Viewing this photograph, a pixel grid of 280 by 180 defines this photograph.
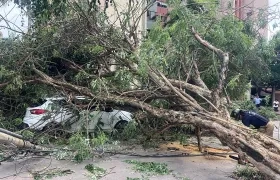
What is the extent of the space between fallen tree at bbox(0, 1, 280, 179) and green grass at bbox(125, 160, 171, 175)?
2.84 ft

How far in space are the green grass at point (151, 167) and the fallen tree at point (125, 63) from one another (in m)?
0.86

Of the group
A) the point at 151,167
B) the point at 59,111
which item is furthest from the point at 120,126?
the point at 151,167

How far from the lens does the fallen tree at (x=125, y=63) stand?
6.92m

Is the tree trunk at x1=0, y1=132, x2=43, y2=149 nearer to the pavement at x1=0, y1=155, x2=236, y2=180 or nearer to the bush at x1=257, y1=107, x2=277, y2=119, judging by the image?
the pavement at x1=0, y1=155, x2=236, y2=180

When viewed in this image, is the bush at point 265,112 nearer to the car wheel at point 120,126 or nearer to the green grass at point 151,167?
the car wheel at point 120,126

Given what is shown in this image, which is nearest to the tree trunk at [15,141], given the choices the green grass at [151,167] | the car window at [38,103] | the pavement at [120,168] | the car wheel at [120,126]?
the pavement at [120,168]

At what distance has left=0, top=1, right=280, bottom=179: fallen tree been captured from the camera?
6916 millimetres

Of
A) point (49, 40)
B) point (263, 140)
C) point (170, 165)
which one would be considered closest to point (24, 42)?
point (49, 40)

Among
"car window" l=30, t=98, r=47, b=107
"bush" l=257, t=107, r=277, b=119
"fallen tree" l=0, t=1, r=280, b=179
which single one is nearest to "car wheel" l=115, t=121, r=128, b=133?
"fallen tree" l=0, t=1, r=280, b=179

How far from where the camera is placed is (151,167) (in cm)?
643

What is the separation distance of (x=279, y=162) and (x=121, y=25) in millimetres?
4337

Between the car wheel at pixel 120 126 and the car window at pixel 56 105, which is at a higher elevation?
the car window at pixel 56 105

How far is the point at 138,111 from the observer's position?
7262mm

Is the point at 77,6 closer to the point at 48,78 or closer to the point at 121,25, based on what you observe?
the point at 121,25
